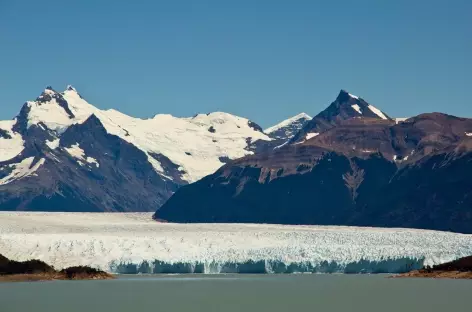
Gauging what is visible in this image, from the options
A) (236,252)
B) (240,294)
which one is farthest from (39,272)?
(240,294)

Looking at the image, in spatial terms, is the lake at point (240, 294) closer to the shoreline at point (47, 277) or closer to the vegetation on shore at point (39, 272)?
the shoreline at point (47, 277)

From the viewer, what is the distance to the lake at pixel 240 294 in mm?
55938

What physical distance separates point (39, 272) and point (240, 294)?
25718mm

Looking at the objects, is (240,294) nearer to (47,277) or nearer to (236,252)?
(47,277)

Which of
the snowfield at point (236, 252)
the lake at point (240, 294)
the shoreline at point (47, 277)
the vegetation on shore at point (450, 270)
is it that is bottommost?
the lake at point (240, 294)

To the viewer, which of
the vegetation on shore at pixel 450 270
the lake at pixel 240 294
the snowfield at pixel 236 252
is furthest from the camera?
the snowfield at pixel 236 252

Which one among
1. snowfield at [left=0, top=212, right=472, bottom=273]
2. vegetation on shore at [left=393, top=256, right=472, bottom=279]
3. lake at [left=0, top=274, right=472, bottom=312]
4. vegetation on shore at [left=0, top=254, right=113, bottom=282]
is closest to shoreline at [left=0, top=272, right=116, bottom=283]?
vegetation on shore at [left=0, top=254, right=113, bottom=282]

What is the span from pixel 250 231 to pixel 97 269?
2571cm

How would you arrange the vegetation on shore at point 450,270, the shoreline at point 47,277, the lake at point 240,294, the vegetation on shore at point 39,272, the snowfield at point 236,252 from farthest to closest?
the snowfield at point 236,252, the vegetation on shore at point 39,272, the vegetation on shore at point 450,270, the shoreline at point 47,277, the lake at point 240,294

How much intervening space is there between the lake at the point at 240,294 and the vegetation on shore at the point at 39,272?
275 cm

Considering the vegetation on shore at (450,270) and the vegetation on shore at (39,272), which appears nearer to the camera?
the vegetation on shore at (450,270)

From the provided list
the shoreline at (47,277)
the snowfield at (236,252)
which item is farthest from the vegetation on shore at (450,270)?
the shoreline at (47,277)

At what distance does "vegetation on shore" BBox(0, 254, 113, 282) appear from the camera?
86.4 metres

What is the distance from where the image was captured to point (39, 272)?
8681 cm
